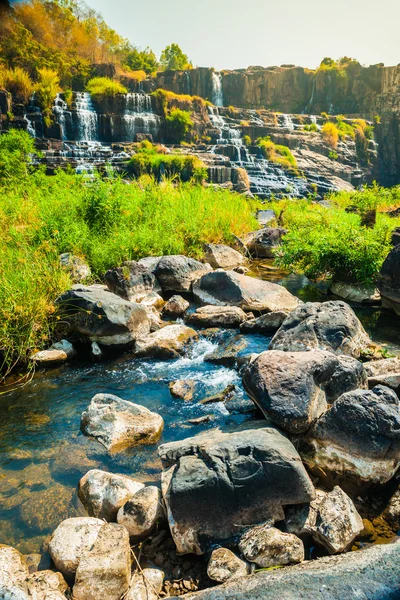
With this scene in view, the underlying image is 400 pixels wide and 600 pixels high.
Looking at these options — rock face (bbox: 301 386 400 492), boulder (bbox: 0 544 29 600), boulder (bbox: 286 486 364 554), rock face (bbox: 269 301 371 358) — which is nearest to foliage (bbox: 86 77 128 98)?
rock face (bbox: 269 301 371 358)

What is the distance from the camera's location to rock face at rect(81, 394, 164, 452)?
3.78 m

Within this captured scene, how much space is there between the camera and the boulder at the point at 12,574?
224 centimetres

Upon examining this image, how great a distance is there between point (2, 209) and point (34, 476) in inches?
249

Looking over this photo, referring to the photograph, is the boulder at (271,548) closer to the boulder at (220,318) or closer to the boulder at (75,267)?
the boulder at (220,318)

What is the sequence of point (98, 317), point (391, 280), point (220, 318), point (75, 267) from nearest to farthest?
1. point (98, 317)
2. point (220, 318)
3. point (391, 280)
4. point (75, 267)

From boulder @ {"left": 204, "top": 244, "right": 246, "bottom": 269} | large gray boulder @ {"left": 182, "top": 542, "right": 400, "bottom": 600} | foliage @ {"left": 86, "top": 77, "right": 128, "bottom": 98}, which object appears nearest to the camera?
large gray boulder @ {"left": 182, "top": 542, "right": 400, "bottom": 600}

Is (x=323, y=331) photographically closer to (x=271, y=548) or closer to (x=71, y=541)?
(x=271, y=548)

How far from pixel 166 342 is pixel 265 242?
5.95 meters

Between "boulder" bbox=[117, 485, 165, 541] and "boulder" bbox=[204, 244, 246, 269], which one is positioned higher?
"boulder" bbox=[204, 244, 246, 269]

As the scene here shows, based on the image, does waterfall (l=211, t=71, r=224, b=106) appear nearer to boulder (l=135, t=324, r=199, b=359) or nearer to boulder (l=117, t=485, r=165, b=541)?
boulder (l=135, t=324, r=199, b=359)

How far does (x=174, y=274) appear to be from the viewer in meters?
7.64

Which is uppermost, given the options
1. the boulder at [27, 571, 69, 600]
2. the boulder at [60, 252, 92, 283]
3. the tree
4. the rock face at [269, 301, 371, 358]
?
the tree

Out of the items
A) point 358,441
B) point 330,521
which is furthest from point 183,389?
point 330,521

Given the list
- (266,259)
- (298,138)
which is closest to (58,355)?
(266,259)
